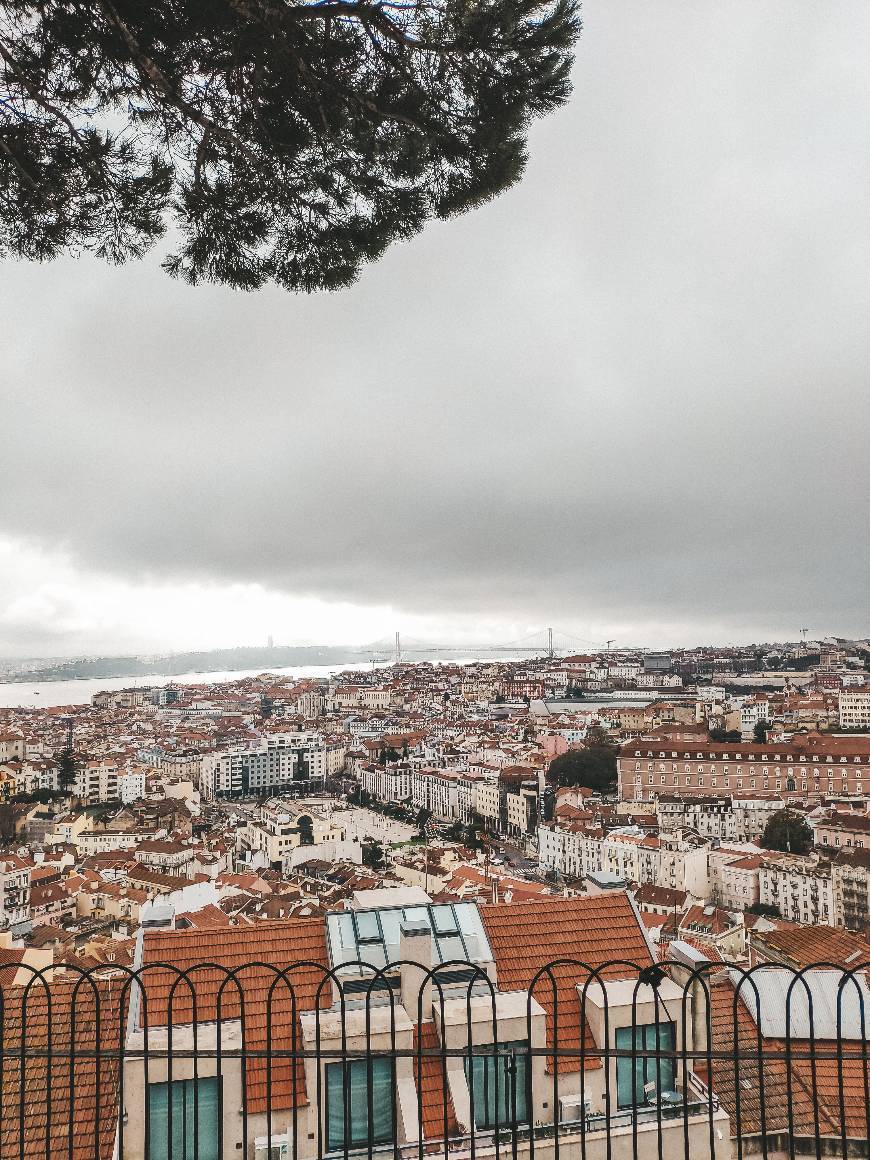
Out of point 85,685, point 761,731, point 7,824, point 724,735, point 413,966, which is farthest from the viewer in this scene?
point 85,685

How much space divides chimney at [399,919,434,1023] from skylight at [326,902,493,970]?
93 millimetres

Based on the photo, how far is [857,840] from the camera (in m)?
27.3

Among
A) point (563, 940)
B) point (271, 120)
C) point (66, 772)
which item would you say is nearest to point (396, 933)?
point (563, 940)

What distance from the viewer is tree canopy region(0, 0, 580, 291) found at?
3.17m

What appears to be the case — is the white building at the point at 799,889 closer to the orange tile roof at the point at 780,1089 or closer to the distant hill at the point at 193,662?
the orange tile roof at the point at 780,1089

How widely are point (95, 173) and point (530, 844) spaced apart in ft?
115

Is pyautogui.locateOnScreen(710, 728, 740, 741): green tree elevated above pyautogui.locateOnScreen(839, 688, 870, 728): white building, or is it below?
below

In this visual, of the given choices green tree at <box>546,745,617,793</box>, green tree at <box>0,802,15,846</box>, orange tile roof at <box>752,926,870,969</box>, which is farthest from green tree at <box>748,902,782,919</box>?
green tree at <box>0,802,15,846</box>

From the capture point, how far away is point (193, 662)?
520ft

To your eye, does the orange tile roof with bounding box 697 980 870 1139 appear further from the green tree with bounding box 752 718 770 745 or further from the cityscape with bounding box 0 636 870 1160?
the green tree with bounding box 752 718 770 745

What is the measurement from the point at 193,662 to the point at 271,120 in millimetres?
162870

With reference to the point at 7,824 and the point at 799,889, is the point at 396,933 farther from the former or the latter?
the point at 7,824

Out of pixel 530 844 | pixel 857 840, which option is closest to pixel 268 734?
pixel 530 844

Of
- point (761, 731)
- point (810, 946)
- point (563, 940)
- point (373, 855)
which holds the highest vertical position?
point (563, 940)
